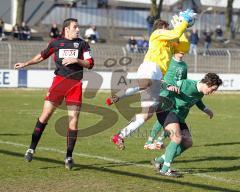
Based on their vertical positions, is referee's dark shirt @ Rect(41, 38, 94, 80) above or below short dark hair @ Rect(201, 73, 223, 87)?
above

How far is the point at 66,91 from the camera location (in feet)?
35.8

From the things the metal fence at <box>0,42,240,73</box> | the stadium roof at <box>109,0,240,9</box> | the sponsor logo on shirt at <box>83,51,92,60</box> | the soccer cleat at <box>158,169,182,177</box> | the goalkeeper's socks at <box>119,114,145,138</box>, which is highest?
the stadium roof at <box>109,0,240,9</box>

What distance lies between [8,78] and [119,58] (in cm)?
539

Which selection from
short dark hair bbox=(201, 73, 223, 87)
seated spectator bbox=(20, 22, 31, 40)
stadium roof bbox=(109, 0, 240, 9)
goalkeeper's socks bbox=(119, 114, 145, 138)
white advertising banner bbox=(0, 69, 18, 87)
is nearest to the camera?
short dark hair bbox=(201, 73, 223, 87)

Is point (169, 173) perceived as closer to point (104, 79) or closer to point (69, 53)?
point (69, 53)

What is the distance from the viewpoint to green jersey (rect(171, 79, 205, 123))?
33.9ft

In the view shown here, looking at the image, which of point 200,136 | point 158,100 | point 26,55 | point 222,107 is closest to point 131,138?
point 200,136

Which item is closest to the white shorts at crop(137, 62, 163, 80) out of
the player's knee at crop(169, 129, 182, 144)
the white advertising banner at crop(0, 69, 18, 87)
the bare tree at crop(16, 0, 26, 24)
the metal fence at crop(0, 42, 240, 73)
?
the player's knee at crop(169, 129, 182, 144)

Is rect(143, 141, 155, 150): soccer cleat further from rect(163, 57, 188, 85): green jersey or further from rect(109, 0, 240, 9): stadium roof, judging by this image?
rect(109, 0, 240, 9): stadium roof

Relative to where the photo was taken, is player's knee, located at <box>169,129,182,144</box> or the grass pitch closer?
the grass pitch

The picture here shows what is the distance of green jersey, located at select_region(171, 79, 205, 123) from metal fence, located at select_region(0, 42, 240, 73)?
19.4 meters

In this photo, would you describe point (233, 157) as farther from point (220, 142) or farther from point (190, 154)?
point (220, 142)

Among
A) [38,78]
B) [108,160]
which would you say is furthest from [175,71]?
[38,78]

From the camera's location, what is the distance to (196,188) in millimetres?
9508
